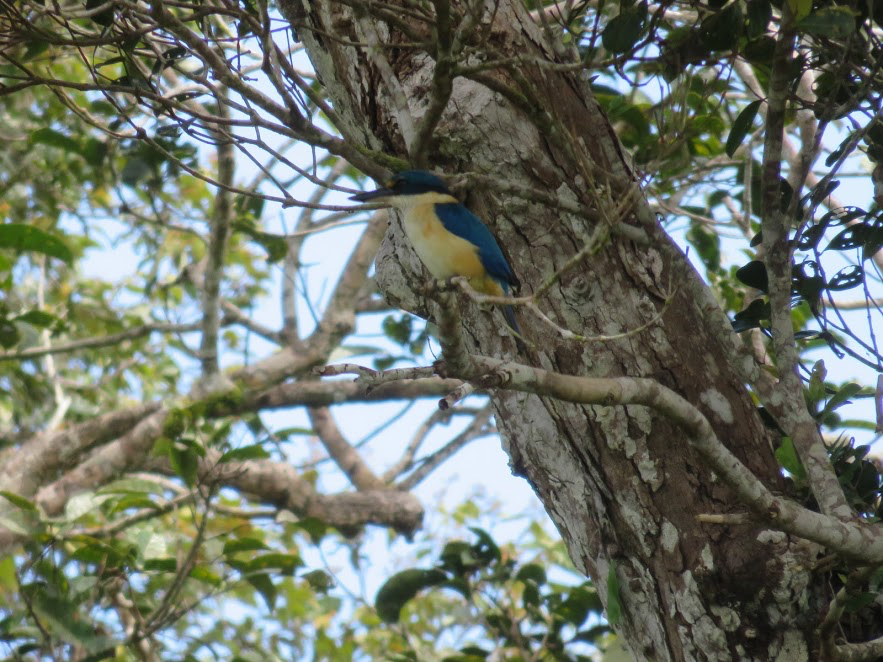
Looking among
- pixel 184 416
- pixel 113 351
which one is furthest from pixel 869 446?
pixel 113 351

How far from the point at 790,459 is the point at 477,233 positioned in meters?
1.15

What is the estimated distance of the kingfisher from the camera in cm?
291

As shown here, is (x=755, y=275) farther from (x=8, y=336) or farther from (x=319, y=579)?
(x=8, y=336)

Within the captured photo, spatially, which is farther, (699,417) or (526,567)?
(526,567)

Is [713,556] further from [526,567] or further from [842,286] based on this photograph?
[526,567]

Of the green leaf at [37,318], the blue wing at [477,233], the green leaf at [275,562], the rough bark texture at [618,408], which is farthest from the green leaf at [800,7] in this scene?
the green leaf at [37,318]

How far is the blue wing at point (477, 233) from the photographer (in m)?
2.89

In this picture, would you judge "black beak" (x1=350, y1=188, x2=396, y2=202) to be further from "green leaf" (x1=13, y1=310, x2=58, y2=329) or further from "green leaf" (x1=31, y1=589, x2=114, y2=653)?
"green leaf" (x1=13, y1=310, x2=58, y2=329)

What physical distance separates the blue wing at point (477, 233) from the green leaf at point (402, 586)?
1741 millimetres

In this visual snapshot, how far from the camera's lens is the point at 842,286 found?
2.96 metres

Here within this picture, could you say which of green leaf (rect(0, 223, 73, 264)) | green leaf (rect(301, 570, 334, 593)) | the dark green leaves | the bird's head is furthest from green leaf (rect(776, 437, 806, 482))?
green leaf (rect(0, 223, 73, 264))

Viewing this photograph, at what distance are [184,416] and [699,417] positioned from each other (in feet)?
12.9

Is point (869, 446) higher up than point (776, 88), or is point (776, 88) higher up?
point (776, 88)

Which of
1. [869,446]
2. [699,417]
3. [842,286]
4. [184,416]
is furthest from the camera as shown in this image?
[184,416]
